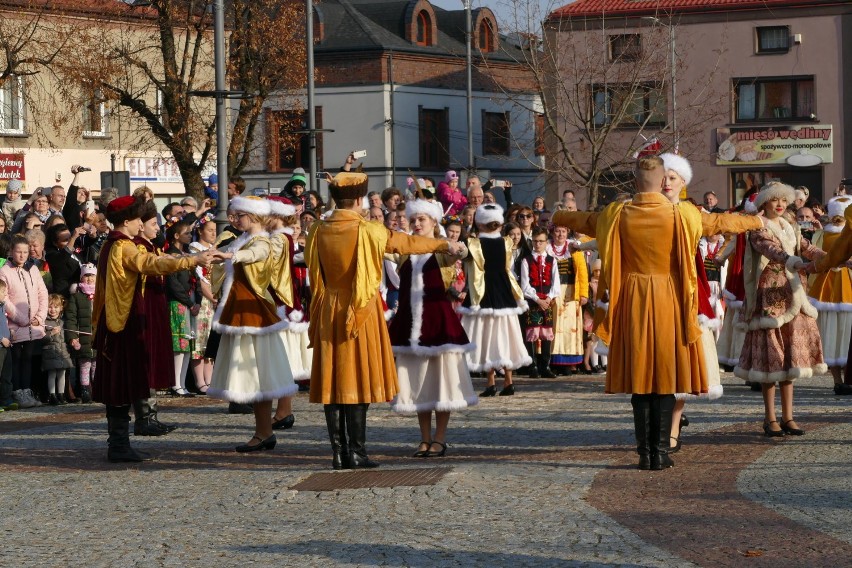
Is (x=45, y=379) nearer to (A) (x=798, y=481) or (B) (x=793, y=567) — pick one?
(A) (x=798, y=481)

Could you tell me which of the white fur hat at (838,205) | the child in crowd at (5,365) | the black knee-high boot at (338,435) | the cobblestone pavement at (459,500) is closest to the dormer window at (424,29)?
the white fur hat at (838,205)

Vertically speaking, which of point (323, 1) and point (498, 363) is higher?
point (323, 1)

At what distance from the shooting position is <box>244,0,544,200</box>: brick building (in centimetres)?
6212

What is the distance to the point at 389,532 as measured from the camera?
826 centimetres

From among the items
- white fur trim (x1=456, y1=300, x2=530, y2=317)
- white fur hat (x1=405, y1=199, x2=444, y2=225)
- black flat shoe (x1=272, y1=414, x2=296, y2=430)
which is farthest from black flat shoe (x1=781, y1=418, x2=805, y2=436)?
white fur trim (x1=456, y1=300, x2=530, y2=317)

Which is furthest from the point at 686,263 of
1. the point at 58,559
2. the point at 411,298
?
the point at 58,559

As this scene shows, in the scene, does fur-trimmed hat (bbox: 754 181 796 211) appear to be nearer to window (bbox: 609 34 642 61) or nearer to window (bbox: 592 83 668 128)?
window (bbox: 592 83 668 128)

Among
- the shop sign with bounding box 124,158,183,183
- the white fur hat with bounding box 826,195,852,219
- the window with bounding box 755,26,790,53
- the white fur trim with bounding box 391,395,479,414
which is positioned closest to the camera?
the white fur trim with bounding box 391,395,479,414

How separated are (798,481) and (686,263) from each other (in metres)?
1.61

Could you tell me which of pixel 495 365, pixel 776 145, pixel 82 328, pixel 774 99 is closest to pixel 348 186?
pixel 495 365

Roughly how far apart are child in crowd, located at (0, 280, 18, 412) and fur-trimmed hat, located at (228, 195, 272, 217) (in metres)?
4.06

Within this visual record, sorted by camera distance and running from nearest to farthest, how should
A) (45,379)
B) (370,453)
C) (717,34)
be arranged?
(370,453)
(45,379)
(717,34)

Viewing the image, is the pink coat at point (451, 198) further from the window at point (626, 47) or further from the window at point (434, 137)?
the window at point (434, 137)

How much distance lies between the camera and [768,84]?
4672 centimetres
